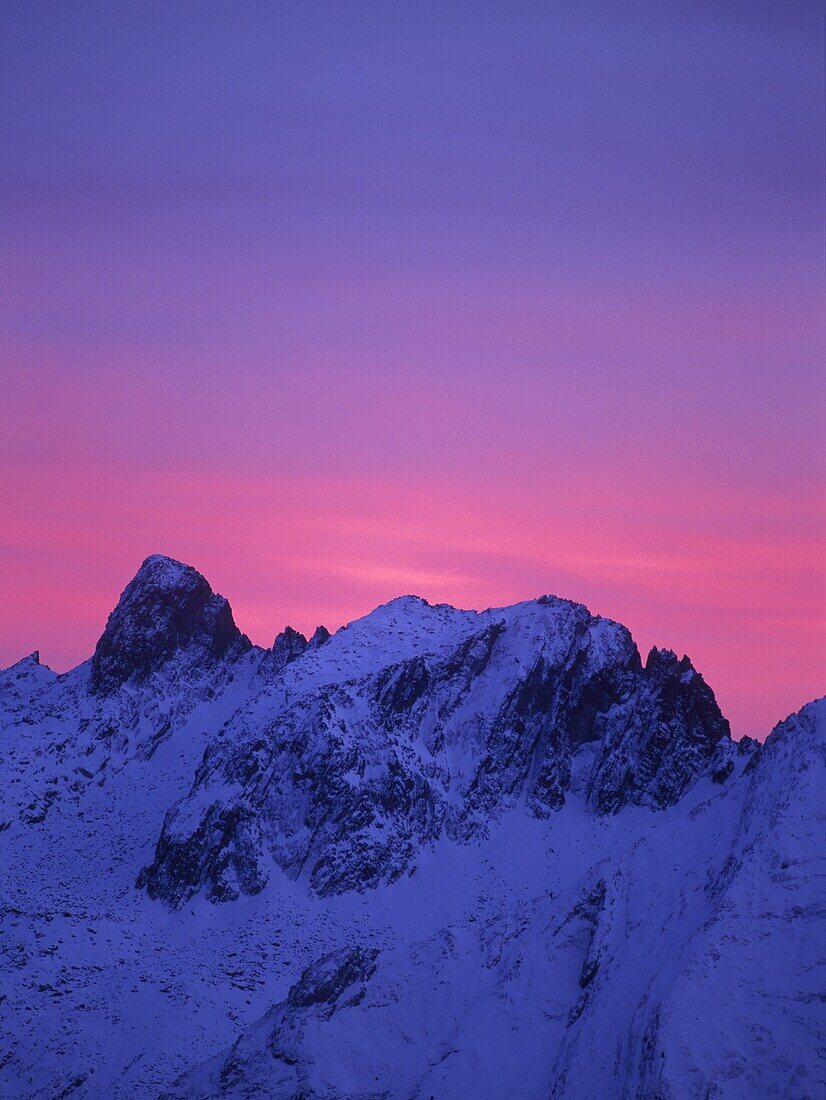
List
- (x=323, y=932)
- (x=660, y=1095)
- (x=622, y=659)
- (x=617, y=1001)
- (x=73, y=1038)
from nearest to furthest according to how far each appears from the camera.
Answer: (x=660, y=1095) < (x=617, y=1001) < (x=73, y=1038) < (x=323, y=932) < (x=622, y=659)

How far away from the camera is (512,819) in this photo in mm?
170375

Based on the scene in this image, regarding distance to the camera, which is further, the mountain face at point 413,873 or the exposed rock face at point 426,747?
the exposed rock face at point 426,747

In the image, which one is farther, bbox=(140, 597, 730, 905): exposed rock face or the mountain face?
bbox=(140, 597, 730, 905): exposed rock face

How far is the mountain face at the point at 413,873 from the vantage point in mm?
114812

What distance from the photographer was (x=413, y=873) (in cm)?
16062

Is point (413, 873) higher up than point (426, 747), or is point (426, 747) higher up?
point (426, 747)

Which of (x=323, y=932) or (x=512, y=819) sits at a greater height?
(x=512, y=819)

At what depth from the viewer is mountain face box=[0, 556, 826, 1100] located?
114812 millimetres

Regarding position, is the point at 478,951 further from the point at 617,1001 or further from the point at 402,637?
the point at 402,637

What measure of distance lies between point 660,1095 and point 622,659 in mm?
89656

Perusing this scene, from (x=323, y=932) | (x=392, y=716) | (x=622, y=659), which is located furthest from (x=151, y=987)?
(x=622, y=659)

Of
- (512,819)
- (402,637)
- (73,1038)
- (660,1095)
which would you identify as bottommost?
(73,1038)

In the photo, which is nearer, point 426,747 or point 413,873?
point 413,873

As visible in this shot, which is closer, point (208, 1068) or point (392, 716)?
point (208, 1068)
